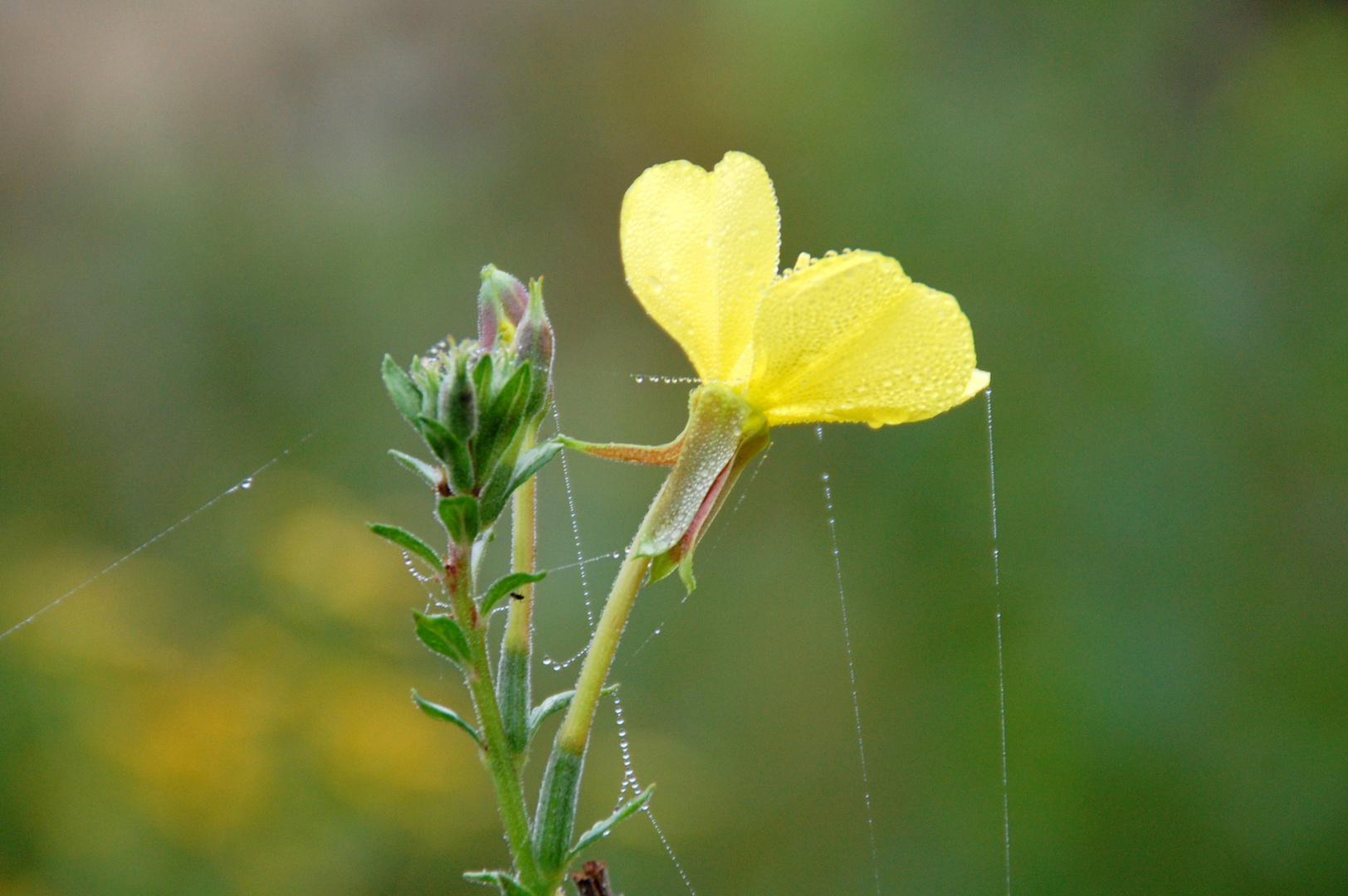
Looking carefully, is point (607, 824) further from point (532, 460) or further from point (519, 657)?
point (532, 460)

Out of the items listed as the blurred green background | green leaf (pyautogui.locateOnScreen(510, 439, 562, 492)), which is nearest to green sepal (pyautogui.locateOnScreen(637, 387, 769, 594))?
green leaf (pyautogui.locateOnScreen(510, 439, 562, 492))

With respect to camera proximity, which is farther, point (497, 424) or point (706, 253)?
point (706, 253)

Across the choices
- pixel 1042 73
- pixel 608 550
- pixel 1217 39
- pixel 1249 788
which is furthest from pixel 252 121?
pixel 1249 788

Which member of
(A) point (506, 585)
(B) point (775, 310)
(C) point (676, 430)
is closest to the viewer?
(A) point (506, 585)

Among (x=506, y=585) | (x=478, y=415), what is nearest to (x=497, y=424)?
(x=478, y=415)

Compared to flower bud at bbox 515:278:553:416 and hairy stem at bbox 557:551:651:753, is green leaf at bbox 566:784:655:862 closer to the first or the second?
hairy stem at bbox 557:551:651:753

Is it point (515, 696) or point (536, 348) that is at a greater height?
point (536, 348)
